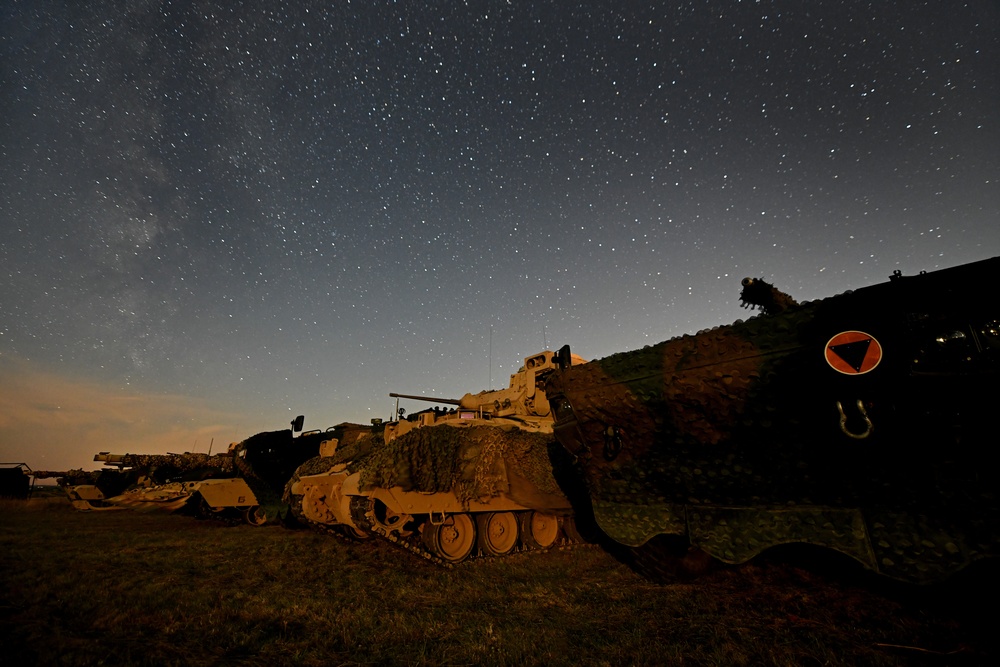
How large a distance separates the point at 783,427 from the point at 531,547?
5868 millimetres

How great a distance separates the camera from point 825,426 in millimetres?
3277

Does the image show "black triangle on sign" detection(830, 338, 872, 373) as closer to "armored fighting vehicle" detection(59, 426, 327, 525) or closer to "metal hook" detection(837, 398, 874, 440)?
"metal hook" detection(837, 398, 874, 440)

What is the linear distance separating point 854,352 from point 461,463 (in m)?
5.58

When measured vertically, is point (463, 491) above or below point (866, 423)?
below

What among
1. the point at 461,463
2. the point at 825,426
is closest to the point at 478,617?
the point at 461,463

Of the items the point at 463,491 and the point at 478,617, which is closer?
the point at 478,617

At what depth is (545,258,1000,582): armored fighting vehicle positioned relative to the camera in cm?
269

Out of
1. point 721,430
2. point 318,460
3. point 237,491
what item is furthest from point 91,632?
point 237,491

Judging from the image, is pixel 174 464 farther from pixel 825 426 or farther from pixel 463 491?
pixel 825 426

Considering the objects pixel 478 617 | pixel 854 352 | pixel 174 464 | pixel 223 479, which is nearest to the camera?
pixel 854 352

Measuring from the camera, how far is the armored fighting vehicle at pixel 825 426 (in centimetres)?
269

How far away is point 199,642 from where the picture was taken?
3.49 meters

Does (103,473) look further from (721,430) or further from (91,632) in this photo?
(721,430)

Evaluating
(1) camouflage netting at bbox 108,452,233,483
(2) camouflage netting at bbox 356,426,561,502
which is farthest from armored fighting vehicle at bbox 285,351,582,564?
(1) camouflage netting at bbox 108,452,233,483
